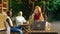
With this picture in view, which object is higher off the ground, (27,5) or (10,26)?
(27,5)

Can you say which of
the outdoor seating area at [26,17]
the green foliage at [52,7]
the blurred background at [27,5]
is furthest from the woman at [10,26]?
the green foliage at [52,7]

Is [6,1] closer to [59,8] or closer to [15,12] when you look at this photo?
[15,12]

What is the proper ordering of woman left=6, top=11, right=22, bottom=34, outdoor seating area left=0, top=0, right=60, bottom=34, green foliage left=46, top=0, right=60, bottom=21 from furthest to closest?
green foliage left=46, top=0, right=60, bottom=21 → woman left=6, top=11, right=22, bottom=34 → outdoor seating area left=0, top=0, right=60, bottom=34

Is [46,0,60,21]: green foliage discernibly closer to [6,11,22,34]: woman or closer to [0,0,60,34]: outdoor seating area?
[0,0,60,34]: outdoor seating area

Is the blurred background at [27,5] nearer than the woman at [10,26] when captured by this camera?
No

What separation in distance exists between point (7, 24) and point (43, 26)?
66.1 inches

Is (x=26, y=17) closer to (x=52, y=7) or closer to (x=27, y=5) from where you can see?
(x=27, y=5)

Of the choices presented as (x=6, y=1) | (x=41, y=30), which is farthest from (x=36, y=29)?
(x=6, y=1)

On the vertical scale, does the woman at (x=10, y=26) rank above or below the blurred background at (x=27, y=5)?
below

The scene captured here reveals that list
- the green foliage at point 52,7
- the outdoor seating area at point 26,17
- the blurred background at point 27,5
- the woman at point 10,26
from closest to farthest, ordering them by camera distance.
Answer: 1. the outdoor seating area at point 26,17
2. the woman at point 10,26
3. the blurred background at point 27,5
4. the green foliage at point 52,7

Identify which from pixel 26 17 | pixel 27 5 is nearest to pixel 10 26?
pixel 27 5

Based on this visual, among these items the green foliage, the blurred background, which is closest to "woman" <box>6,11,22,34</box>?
the blurred background

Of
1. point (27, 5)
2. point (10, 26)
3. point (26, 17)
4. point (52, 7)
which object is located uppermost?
point (27, 5)

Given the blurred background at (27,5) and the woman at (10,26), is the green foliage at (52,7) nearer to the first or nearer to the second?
the blurred background at (27,5)
